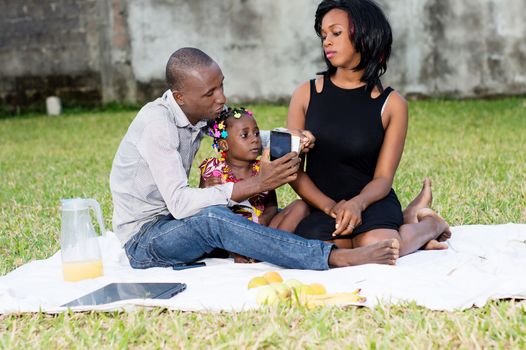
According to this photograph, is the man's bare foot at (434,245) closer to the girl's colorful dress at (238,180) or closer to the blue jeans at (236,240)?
the blue jeans at (236,240)

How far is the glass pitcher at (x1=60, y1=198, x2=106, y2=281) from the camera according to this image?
3994 mm

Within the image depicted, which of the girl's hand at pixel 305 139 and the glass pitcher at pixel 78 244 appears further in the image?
the girl's hand at pixel 305 139

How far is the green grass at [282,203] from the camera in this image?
299 cm

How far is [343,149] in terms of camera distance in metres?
4.36

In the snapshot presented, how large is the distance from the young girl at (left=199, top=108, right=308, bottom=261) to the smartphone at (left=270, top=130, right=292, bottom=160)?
37 centimetres

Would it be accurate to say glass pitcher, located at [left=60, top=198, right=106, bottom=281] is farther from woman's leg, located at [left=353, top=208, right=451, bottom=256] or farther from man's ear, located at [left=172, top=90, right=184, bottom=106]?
woman's leg, located at [left=353, top=208, right=451, bottom=256]

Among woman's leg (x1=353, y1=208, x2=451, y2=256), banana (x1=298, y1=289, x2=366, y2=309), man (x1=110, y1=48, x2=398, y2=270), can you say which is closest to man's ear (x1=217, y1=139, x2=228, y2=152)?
man (x1=110, y1=48, x2=398, y2=270)

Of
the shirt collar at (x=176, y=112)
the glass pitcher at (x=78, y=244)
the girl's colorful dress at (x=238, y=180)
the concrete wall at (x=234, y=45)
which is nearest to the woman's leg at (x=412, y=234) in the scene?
the girl's colorful dress at (x=238, y=180)

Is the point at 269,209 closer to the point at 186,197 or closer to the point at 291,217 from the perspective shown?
the point at 291,217

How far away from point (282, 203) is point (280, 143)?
2044 mm

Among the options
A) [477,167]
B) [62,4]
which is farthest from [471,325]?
[62,4]

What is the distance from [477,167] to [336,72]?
2.88 metres

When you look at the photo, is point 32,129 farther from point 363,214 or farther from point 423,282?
point 423,282

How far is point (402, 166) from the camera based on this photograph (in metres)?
7.38
